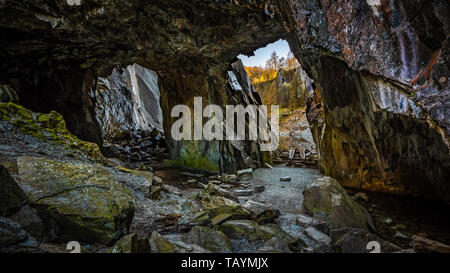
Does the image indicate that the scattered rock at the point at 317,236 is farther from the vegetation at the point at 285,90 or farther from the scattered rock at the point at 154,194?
the vegetation at the point at 285,90

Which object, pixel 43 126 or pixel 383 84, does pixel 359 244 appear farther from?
pixel 43 126

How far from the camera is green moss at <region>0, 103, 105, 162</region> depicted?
17.1 ft

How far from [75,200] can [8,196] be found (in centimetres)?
66

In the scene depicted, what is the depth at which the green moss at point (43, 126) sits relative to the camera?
5.22 m

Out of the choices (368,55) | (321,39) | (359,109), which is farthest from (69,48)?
(359,109)

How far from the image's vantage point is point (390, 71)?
3277 mm

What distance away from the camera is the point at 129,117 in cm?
2130

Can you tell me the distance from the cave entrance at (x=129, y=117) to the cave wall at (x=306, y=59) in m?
3.72

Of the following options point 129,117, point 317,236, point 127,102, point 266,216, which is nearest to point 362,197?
point 317,236

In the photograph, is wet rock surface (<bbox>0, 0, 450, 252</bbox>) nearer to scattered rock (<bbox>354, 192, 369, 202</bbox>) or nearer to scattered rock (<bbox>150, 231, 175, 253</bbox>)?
scattered rock (<bbox>150, 231, 175, 253</bbox>)

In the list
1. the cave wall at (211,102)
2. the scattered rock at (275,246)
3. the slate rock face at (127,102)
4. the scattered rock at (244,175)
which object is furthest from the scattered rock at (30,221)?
the slate rock face at (127,102)

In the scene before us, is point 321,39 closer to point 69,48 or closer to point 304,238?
point 304,238

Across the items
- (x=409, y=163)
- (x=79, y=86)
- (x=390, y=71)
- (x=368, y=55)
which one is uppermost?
(x=79, y=86)
